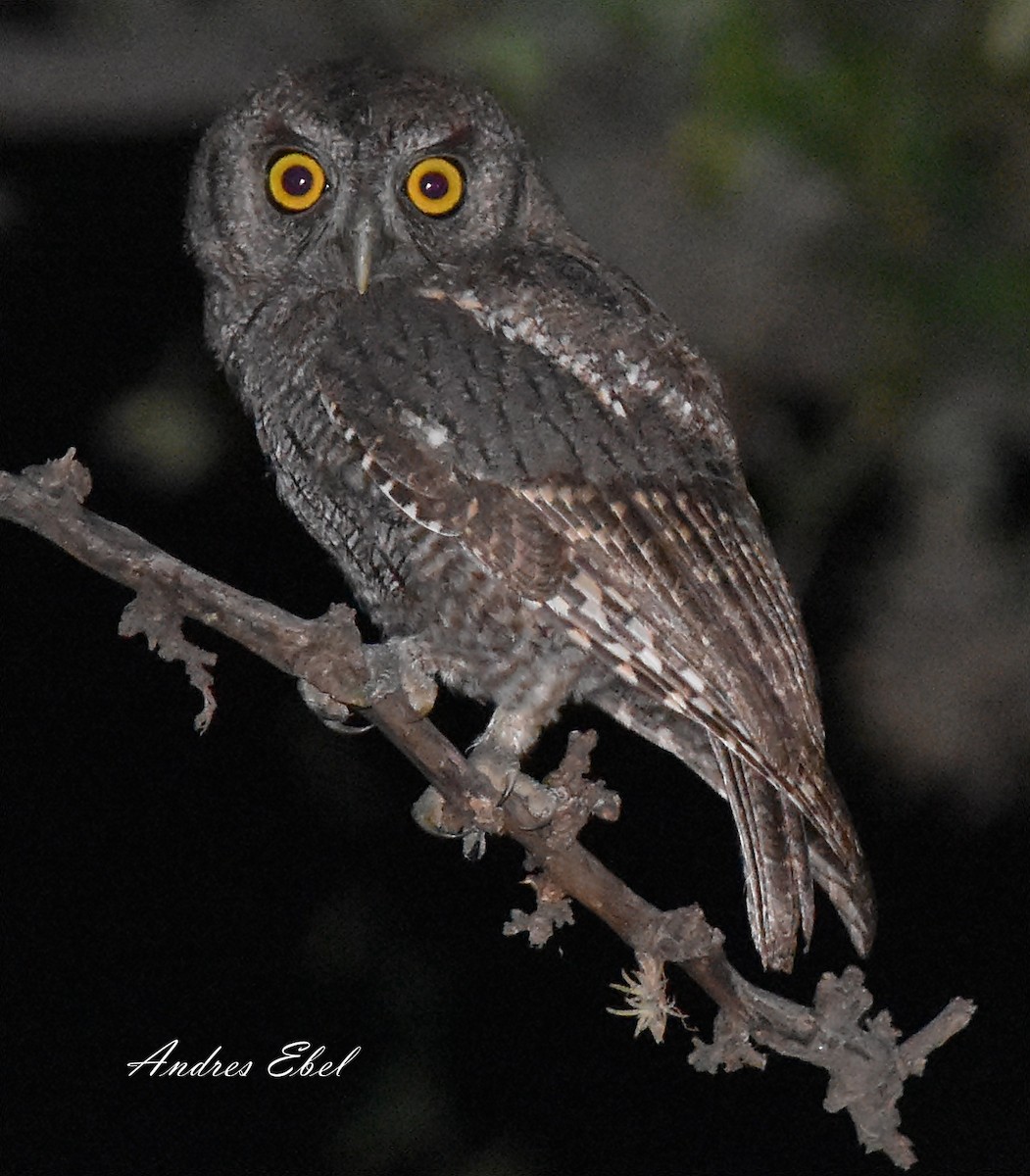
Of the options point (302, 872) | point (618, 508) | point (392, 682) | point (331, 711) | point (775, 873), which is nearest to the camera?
point (392, 682)

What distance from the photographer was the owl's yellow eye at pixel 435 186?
105 inches

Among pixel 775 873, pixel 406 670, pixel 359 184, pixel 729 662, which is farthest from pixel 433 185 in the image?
pixel 775 873

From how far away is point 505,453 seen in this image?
2.38m

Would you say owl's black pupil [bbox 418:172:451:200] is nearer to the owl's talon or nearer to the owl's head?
the owl's head

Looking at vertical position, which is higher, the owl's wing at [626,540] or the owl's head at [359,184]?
the owl's head at [359,184]

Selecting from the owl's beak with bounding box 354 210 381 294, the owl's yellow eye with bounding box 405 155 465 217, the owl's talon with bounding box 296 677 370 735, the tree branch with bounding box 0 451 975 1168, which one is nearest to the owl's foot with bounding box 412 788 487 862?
the tree branch with bounding box 0 451 975 1168

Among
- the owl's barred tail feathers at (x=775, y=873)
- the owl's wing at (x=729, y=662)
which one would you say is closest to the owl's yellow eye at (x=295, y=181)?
the owl's wing at (x=729, y=662)

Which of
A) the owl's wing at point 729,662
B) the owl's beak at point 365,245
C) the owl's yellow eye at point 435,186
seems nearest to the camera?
the owl's wing at point 729,662

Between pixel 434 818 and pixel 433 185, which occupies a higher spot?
pixel 433 185

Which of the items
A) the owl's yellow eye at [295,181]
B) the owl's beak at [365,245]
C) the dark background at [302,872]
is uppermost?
the owl's yellow eye at [295,181]

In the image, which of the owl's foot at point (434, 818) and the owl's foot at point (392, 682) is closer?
the owl's foot at point (392, 682)

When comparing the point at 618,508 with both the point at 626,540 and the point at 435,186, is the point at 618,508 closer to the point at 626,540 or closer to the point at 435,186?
the point at 626,540

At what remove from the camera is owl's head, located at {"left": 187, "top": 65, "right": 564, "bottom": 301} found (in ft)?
8.43

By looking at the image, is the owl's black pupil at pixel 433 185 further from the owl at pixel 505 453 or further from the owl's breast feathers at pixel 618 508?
the owl's breast feathers at pixel 618 508
